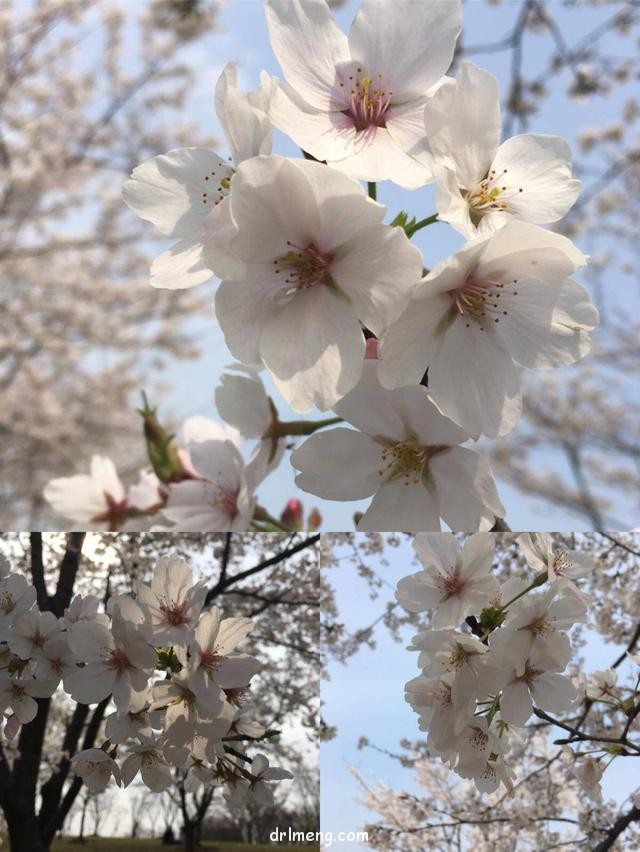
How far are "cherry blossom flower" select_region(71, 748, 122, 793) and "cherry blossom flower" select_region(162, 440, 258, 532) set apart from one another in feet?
0.43

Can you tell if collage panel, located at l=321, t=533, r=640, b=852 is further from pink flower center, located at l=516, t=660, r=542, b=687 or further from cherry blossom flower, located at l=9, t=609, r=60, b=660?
cherry blossom flower, located at l=9, t=609, r=60, b=660

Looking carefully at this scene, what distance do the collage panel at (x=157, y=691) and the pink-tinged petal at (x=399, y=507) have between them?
132 millimetres

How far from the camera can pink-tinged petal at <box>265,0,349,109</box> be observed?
0.27 metres

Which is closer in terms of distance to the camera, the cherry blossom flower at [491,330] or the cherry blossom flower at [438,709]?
the cherry blossom flower at [491,330]

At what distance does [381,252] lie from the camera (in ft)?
0.79

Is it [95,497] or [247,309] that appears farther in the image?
[95,497]

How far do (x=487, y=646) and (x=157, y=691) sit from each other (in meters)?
0.16

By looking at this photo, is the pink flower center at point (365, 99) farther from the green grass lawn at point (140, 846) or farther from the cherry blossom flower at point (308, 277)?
the green grass lawn at point (140, 846)

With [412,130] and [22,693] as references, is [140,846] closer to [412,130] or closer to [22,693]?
[22,693]

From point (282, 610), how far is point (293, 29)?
1.06 feet

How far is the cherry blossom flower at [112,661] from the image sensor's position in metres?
0.39

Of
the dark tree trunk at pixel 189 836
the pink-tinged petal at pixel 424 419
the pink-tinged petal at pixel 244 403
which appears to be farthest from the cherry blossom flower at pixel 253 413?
the dark tree trunk at pixel 189 836

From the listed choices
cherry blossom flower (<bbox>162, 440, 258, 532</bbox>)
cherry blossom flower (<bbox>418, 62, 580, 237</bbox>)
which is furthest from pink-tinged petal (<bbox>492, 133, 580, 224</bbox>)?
cherry blossom flower (<bbox>162, 440, 258, 532</bbox>)

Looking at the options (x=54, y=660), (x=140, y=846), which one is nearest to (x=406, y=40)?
(x=54, y=660)
